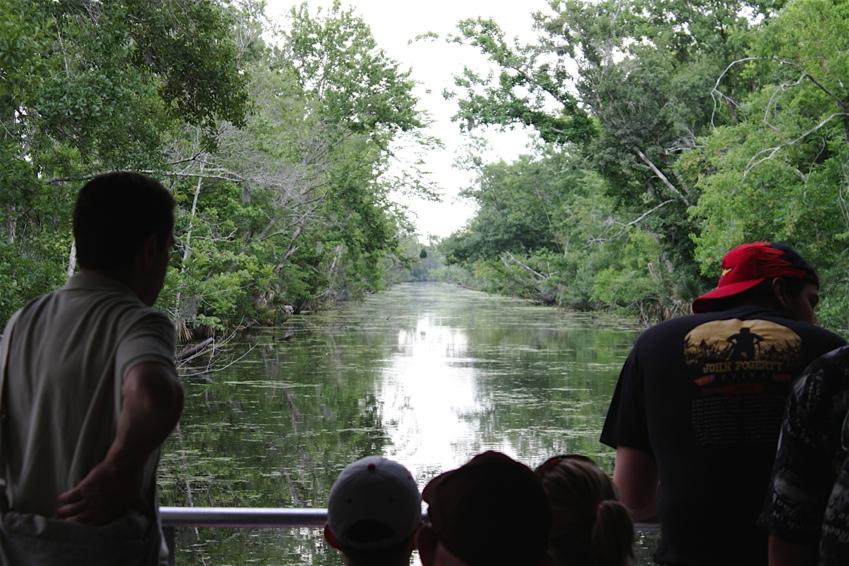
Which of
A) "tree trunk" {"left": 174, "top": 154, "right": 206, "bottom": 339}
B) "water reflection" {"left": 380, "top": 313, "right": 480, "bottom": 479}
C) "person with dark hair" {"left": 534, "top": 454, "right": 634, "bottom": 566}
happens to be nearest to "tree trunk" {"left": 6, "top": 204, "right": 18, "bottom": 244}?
"tree trunk" {"left": 174, "top": 154, "right": 206, "bottom": 339}

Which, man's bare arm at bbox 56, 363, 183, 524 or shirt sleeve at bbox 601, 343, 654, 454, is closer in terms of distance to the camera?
man's bare arm at bbox 56, 363, 183, 524

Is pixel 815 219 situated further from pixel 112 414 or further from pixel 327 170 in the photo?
pixel 112 414

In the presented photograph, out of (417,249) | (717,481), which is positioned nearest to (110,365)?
(717,481)

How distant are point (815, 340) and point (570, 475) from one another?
515 millimetres

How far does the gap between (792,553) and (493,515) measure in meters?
0.31

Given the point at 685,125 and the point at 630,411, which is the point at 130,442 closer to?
the point at 630,411

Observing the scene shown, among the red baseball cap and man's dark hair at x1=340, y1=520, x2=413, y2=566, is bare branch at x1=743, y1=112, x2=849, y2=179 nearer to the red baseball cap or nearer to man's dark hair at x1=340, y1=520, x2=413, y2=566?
the red baseball cap

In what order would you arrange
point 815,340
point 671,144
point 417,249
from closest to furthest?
point 815,340, point 671,144, point 417,249

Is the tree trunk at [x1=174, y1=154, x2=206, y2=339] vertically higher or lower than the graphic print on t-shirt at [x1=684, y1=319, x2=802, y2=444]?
higher

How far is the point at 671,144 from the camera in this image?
1927cm

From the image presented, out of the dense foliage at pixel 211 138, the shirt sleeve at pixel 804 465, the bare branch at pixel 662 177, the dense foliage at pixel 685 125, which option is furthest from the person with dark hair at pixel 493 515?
the bare branch at pixel 662 177

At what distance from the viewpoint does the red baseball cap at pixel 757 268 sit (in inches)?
57.5

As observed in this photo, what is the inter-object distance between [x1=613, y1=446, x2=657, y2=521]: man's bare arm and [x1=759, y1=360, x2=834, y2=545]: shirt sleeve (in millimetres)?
501

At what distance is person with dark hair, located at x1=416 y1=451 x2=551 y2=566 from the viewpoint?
0.93 m
